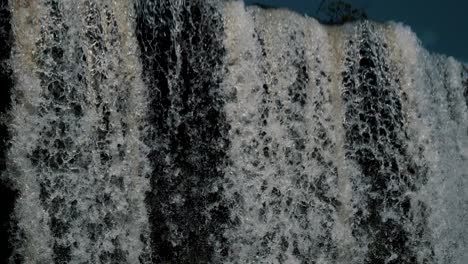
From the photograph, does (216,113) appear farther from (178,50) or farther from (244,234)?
(244,234)

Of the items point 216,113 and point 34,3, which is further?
point 216,113

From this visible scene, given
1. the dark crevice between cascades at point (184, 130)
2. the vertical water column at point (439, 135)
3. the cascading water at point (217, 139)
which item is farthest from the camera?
the vertical water column at point (439, 135)

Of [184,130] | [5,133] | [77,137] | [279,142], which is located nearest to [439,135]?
[279,142]

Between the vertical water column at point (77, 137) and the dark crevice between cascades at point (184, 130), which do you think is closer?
the vertical water column at point (77, 137)

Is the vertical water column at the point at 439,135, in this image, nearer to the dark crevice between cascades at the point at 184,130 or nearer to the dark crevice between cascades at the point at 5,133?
the dark crevice between cascades at the point at 184,130

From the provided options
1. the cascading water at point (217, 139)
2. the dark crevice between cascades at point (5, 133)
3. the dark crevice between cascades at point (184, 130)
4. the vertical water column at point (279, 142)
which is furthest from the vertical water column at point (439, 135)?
the dark crevice between cascades at point (5, 133)

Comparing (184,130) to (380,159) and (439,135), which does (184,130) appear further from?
(439,135)

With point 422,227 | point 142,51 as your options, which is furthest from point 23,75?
point 422,227
